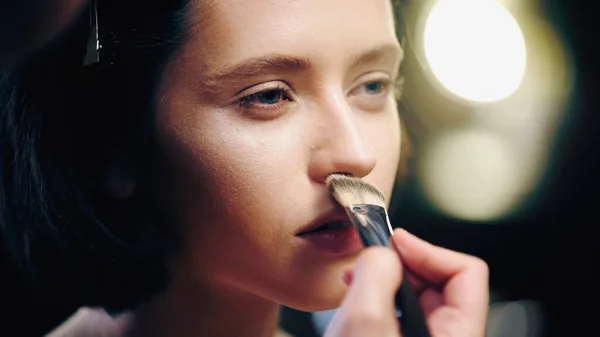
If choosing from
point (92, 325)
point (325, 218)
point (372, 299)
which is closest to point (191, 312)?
point (92, 325)

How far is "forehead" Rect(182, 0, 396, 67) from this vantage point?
55 centimetres

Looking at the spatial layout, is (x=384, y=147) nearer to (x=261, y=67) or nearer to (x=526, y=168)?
(x=261, y=67)

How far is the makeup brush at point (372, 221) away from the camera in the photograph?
0.45 meters

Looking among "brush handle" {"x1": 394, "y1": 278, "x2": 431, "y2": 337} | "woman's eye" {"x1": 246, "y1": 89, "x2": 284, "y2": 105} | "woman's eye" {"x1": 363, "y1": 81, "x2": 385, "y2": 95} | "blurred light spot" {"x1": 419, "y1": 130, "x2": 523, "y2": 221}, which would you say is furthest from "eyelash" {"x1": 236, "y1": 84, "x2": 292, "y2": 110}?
"blurred light spot" {"x1": 419, "y1": 130, "x2": 523, "y2": 221}

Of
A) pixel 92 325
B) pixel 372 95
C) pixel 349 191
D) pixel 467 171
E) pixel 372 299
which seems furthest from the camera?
pixel 467 171

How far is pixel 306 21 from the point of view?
557mm

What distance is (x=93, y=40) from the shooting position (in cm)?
57

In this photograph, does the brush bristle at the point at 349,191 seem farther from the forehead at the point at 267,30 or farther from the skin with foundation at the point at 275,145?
the forehead at the point at 267,30

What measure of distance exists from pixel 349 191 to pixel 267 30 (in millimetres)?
180

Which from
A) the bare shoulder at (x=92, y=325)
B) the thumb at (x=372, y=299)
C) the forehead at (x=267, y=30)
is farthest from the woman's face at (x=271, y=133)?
the bare shoulder at (x=92, y=325)

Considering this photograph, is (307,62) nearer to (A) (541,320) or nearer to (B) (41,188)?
(B) (41,188)

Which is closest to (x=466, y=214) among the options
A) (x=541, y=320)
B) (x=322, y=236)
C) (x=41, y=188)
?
(x=541, y=320)

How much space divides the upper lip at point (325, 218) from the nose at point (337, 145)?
0.11 ft

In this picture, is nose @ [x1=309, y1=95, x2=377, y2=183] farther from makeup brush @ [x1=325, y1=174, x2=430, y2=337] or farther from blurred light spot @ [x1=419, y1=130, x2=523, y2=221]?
blurred light spot @ [x1=419, y1=130, x2=523, y2=221]
